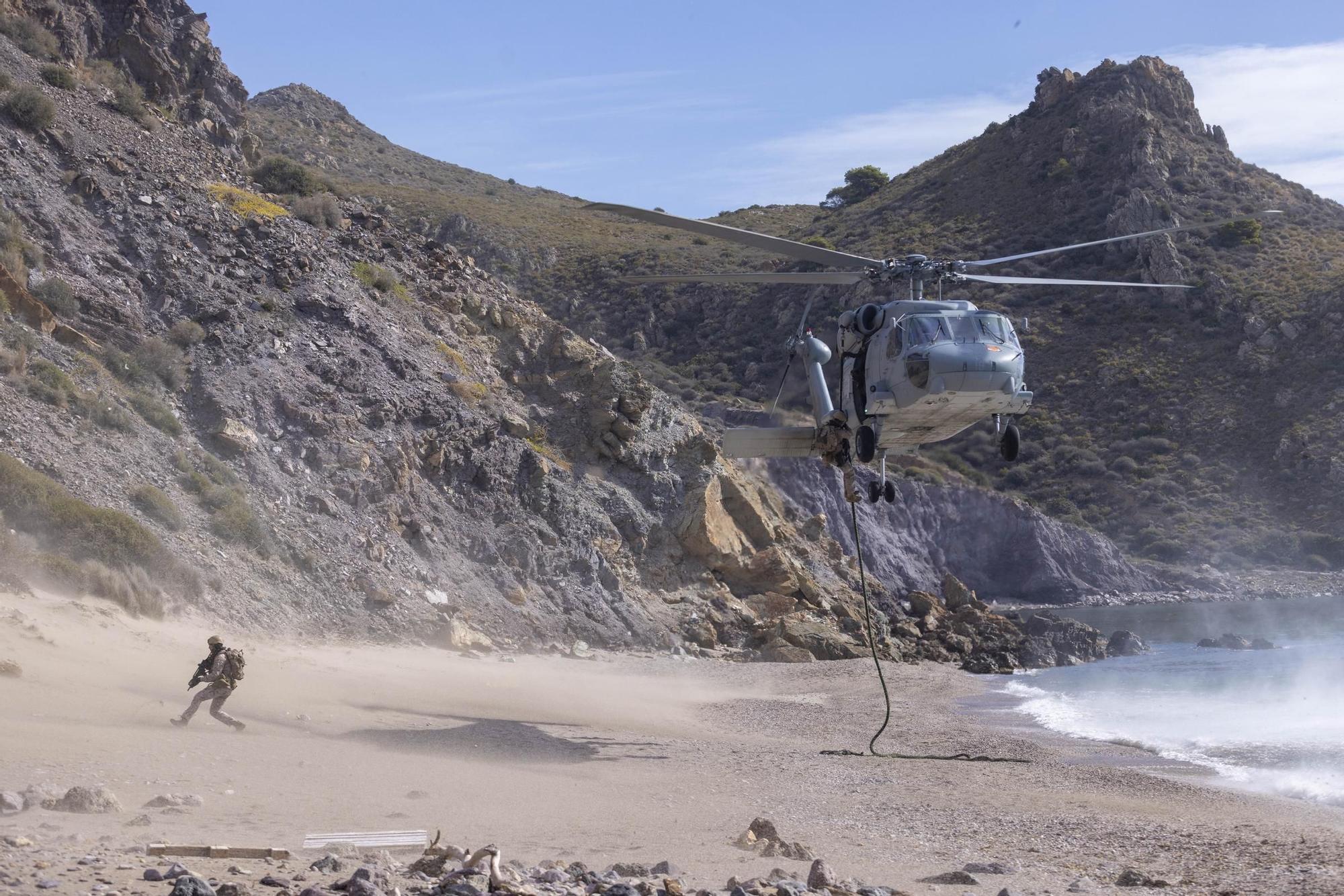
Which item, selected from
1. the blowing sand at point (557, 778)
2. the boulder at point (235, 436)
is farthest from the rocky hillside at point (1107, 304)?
the blowing sand at point (557, 778)

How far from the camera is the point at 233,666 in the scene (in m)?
13.4

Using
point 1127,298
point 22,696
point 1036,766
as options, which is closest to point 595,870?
point 22,696

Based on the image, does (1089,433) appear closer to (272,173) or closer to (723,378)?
(723,378)

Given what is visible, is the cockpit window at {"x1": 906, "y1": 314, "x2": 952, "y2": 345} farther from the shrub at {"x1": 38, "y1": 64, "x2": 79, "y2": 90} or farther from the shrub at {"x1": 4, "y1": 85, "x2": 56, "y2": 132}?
the shrub at {"x1": 38, "y1": 64, "x2": 79, "y2": 90}

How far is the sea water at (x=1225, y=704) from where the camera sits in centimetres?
1794

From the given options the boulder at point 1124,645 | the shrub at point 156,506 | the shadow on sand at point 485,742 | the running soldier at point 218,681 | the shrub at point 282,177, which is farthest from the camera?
the boulder at point 1124,645

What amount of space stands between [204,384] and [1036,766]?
17722 millimetres

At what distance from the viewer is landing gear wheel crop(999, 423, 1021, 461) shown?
57.3 feet

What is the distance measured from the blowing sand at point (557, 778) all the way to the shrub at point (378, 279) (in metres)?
12.6

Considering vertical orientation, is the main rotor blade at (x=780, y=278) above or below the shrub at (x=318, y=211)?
below

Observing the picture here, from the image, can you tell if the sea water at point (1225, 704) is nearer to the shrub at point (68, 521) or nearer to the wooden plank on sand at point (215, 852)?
the wooden plank on sand at point (215, 852)

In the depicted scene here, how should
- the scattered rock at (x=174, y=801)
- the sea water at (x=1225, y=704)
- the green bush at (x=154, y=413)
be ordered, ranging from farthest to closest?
the green bush at (x=154, y=413) → the sea water at (x=1225, y=704) → the scattered rock at (x=174, y=801)

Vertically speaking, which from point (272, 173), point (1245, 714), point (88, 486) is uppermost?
point (272, 173)

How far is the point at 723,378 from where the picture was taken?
217ft
